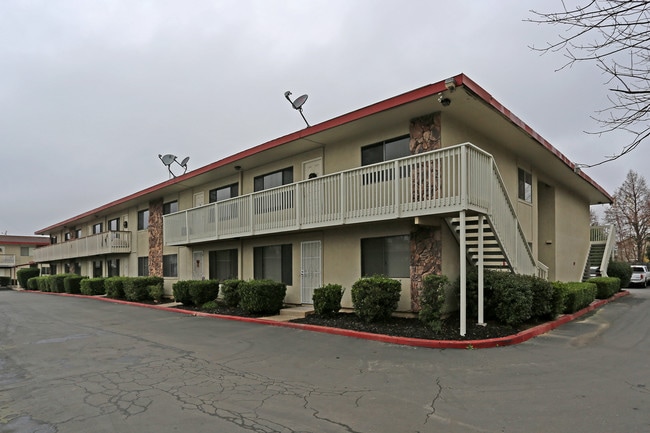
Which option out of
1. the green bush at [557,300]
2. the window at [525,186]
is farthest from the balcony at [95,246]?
the green bush at [557,300]

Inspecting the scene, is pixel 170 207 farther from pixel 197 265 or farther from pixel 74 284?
pixel 74 284

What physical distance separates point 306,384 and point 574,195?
19873 mm

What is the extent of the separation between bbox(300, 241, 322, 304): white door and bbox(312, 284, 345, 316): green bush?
1680 mm

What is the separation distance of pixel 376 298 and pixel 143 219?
18.7m

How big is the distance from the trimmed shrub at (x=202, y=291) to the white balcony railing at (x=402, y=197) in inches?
116

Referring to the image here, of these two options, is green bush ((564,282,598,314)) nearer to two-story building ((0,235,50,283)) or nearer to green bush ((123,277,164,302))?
green bush ((123,277,164,302))

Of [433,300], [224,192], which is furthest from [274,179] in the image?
[433,300]

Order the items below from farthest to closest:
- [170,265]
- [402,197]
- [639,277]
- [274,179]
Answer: [639,277] < [170,265] < [274,179] < [402,197]

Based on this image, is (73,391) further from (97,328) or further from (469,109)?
(469,109)

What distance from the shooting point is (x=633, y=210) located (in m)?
40.0

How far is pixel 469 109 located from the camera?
Answer: 10062 mm

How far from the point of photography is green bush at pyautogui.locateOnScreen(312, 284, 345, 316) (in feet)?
36.6

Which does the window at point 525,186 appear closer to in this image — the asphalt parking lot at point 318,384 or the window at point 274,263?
the asphalt parking lot at point 318,384

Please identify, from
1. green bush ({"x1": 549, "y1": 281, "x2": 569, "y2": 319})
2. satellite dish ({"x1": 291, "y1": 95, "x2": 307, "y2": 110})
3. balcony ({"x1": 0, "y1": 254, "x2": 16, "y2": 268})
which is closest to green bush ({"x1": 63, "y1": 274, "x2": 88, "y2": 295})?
satellite dish ({"x1": 291, "y1": 95, "x2": 307, "y2": 110})
